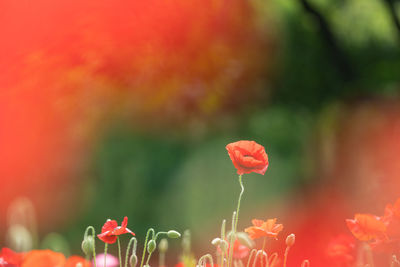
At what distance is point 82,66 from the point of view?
308 centimetres

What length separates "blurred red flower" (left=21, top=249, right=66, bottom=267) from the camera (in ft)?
3.29

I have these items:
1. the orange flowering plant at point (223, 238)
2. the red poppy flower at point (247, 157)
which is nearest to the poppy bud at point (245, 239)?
the orange flowering plant at point (223, 238)

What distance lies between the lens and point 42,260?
1.01 m

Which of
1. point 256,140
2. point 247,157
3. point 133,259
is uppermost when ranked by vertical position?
point 256,140

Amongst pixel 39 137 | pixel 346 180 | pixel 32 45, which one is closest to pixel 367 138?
pixel 346 180

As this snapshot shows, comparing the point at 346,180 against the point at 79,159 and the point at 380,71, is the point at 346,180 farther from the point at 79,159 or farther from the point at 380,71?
the point at 79,159

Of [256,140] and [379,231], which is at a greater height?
[256,140]

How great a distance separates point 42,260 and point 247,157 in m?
0.40

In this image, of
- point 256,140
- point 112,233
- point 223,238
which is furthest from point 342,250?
point 256,140

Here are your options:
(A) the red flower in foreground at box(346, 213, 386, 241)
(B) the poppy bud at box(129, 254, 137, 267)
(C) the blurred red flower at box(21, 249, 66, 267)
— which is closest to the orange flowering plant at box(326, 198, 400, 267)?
(A) the red flower in foreground at box(346, 213, 386, 241)

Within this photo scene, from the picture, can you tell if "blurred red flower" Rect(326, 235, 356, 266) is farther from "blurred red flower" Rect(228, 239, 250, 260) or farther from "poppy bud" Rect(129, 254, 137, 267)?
"poppy bud" Rect(129, 254, 137, 267)

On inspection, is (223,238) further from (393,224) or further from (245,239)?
(393,224)

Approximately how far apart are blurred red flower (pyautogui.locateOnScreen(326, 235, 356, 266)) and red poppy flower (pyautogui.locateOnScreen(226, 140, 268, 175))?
26cm

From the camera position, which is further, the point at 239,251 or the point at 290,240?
the point at 239,251
